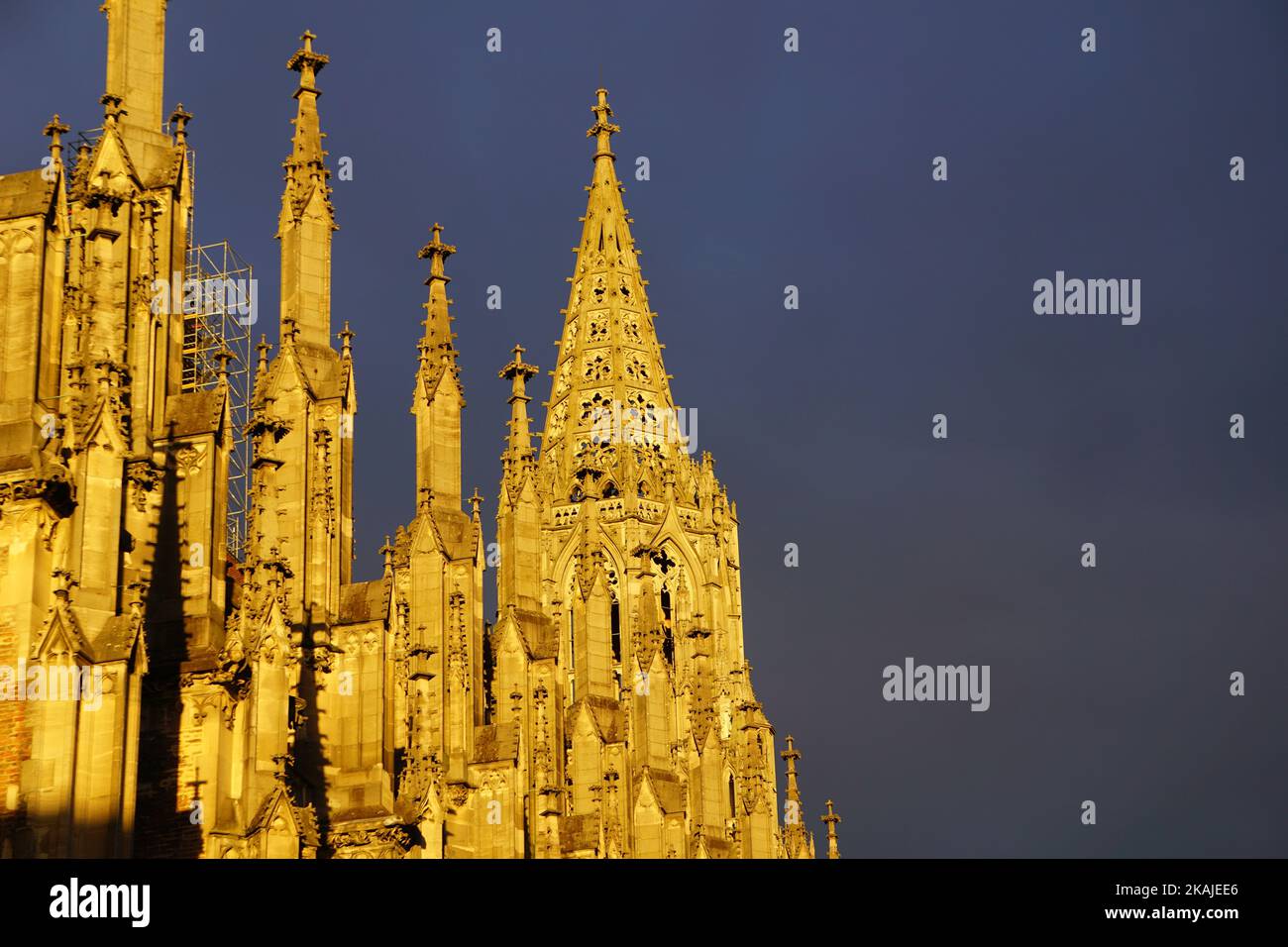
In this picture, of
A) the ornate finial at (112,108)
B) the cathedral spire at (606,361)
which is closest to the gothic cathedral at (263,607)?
the ornate finial at (112,108)

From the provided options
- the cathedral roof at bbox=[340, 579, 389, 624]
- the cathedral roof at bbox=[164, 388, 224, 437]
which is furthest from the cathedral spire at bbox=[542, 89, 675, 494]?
the cathedral roof at bbox=[164, 388, 224, 437]

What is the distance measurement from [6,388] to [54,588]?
500 cm

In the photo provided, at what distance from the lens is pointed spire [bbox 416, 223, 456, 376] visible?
45.9 m

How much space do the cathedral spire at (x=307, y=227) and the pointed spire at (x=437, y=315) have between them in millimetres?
3867

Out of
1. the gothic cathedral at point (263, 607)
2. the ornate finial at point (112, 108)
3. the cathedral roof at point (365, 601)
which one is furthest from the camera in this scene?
the cathedral roof at point (365, 601)

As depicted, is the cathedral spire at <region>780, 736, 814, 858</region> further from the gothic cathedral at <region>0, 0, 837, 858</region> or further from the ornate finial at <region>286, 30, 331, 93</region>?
the ornate finial at <region>286, 30, 331, 93</region>

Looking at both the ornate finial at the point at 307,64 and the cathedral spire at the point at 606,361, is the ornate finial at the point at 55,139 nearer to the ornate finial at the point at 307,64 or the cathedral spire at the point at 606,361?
the ornate finial at the point at 307,64

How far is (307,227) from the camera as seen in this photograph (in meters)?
42.5

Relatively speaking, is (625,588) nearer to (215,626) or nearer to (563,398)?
(563,398)

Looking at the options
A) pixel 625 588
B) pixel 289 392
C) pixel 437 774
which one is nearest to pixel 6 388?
pixel 289 392

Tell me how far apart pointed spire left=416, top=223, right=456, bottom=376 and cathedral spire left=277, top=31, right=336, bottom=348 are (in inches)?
152

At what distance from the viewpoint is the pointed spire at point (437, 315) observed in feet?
151

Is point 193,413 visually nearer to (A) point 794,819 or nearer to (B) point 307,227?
(B) point 307,227

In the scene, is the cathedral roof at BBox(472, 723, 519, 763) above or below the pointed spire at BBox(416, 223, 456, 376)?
below
